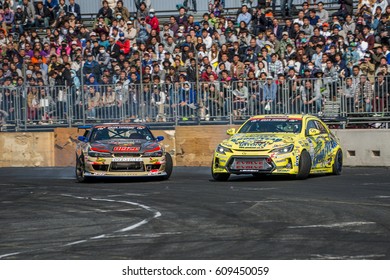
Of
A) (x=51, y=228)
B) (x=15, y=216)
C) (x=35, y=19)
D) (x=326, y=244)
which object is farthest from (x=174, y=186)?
(x=35, y=19)

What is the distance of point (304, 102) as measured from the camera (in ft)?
89.0

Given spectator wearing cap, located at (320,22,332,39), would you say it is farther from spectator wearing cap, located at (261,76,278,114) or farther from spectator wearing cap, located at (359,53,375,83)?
spectator wearing cap, located at (261,76,278,114)

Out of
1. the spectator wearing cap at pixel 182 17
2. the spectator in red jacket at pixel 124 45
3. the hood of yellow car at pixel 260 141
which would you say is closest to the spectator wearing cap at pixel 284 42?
the spectator wearing cap at pixel 182 17

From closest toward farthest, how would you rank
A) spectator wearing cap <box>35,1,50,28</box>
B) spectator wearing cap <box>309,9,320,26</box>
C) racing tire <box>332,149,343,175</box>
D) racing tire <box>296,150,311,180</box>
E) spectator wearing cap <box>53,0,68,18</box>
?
racing tire <box>296,150,311,180</box>, racing tire <box>332,149,343,175</box>, spectator wearing cap <box>309,9,320,26</box>, spectator wearing cap <box>53,0,68,18</box>, spectator wearing cap <box>35,1,50,28</box>

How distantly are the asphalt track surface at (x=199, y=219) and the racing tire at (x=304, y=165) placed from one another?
0.20 meters

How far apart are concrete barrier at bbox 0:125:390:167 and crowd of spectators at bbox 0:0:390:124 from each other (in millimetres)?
Result: 543

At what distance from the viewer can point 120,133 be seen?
2447 centimetres

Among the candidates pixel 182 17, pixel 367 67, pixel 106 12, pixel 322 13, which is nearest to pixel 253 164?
pixel 367 67

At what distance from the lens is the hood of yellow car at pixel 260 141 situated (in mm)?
21938

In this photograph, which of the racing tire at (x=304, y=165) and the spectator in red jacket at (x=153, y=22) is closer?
the racing tire at (x=304, y=165)

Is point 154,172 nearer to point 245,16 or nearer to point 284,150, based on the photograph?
point 284,150

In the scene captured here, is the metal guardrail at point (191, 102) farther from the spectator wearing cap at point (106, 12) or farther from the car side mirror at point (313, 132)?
the spectator wearing cap at point (106, 12)

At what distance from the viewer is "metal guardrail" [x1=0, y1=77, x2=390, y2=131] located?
1055 inches

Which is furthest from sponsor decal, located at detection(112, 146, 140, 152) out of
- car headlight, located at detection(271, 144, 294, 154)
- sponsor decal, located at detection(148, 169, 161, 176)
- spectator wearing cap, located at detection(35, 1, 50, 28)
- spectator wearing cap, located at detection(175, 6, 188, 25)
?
spectator wearing cap, located at detection(35, 1, 50, 28)
